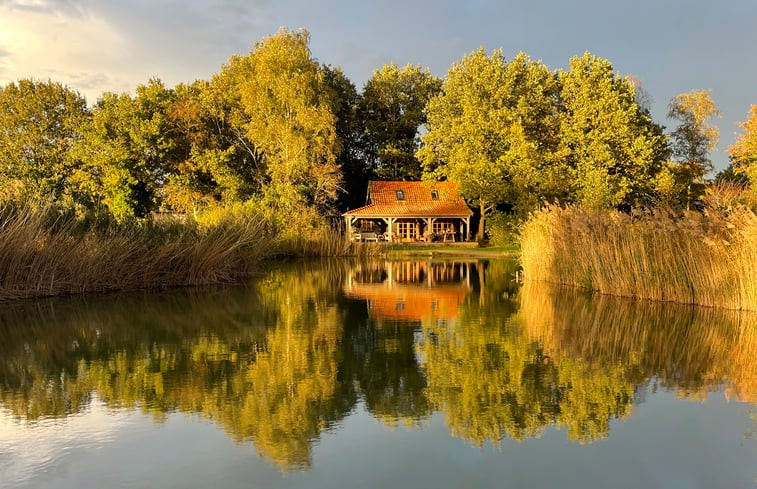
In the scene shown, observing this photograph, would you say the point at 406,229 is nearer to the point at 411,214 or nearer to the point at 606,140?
the point at 411,214

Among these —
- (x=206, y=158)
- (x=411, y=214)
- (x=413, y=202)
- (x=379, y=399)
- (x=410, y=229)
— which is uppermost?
(x=206, y=158)

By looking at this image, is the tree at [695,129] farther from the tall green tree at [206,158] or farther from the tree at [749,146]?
the tall green tree at [206,158]

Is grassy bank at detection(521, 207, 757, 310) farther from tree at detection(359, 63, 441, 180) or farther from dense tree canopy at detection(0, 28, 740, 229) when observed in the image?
tree at detection(359, 63, 441, 180)

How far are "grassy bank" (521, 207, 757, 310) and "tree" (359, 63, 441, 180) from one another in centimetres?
3422

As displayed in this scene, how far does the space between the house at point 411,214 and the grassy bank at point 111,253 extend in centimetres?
2303

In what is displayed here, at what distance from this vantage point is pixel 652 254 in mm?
15516

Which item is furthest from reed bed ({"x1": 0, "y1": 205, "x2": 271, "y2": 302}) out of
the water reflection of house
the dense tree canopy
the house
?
the house

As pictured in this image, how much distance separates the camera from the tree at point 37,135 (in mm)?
47312

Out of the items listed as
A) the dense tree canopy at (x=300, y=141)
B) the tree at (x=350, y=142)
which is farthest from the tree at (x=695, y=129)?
the tree at (x=350, y=142)

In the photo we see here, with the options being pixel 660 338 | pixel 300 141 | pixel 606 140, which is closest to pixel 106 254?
pixel 660 338

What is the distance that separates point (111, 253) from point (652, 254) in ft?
45.8

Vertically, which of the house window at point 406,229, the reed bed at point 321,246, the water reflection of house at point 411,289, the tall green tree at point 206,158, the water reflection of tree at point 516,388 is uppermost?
the tall green tree at point 206,158

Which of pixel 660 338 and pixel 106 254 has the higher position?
pixel 106 254

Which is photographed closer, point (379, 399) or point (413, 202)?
point (379, 399)
